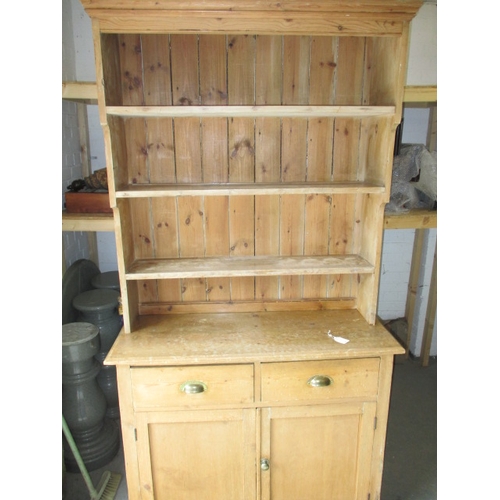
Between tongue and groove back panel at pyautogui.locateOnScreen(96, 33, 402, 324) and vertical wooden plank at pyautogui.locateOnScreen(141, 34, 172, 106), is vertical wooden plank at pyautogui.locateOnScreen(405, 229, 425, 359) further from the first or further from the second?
vertical wooden plank at pyautogui.locateOnScreen(141, 34, 172, 106)

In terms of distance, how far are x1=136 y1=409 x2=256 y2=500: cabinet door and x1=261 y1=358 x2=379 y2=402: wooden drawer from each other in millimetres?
158

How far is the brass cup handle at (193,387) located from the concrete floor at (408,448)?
0.85 metres

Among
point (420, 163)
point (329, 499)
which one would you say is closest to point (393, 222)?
point (420, 163)

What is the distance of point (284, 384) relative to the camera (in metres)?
1.58

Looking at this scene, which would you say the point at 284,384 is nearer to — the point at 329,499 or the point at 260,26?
the point at 329,499

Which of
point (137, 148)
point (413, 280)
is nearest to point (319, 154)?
Result: point (137, 148)

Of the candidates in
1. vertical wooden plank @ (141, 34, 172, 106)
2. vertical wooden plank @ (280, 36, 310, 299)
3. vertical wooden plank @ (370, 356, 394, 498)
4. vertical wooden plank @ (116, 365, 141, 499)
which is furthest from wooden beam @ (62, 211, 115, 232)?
vertical wooden plank @ (370, 356, 394, 498)

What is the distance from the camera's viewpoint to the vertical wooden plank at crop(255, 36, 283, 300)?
5.52 feet

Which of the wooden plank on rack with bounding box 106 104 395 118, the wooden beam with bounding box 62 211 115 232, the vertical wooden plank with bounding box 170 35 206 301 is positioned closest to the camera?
the wooden plank on rack with bounding box 106 104 395 118

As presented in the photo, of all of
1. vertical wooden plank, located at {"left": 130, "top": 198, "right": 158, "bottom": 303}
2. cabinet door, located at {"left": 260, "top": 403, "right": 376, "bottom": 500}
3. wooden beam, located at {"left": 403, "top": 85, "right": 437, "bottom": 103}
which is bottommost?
cabinet door, located at {"left": 260, "top": 403, "right": 376, "bottom": 500}

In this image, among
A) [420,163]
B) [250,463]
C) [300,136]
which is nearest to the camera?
[250,463]

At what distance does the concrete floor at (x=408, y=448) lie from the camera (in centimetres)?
200

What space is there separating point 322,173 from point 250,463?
128 centimetres

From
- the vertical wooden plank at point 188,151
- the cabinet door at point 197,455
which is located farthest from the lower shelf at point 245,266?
the cabinet door at point 197,455
